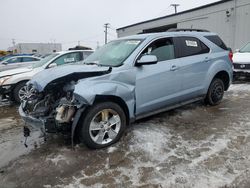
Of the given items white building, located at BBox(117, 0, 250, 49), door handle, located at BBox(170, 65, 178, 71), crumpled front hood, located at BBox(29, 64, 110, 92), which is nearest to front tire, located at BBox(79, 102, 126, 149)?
crumpled front hood, located at BBox(29, 64, 110, 92)

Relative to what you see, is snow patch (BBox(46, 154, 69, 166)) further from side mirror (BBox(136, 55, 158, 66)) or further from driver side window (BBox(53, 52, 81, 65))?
driver side window (BBox(53, 52, 81, 65))

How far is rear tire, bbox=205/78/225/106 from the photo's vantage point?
17.7 ft

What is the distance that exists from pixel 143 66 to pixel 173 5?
39412 mm

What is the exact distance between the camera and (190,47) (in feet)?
15.9

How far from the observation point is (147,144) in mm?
3701

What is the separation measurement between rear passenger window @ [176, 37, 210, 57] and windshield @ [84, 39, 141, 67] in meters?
1.00

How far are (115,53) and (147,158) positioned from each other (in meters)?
2.05

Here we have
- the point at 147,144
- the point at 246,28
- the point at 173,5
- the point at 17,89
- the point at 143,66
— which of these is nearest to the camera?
the point at 147,144

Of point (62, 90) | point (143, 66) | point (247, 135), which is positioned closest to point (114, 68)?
point (143, 66)

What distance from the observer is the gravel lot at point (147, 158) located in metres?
2.79

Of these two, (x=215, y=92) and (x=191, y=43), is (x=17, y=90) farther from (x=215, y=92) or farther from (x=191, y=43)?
(x=215, y=92)

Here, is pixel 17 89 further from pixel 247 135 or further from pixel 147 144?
pixel 247 135

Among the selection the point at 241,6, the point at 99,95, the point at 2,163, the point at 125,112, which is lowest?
the point at 2,163

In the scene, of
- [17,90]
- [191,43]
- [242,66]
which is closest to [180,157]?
[191,43]
